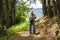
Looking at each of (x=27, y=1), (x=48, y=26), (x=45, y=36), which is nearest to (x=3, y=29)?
(x=48, y=26)

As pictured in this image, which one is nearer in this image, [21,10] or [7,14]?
[7,14]

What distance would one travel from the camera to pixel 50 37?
1546 centimetres

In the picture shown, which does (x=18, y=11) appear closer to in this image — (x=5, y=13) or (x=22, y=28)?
(x=5, y=13)

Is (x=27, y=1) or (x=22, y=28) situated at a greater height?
(x=27, y=1)

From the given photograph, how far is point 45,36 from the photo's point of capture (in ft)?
52.0

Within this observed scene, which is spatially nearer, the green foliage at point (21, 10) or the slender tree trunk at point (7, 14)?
the slender tree trunk at point (7, 14)

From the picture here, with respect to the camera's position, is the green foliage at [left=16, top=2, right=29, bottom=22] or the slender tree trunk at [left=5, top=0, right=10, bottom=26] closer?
the slender tree trunk at [left=5, top=0, right=10, bottom=26]

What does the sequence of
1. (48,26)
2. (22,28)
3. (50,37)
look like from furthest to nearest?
(22,28), (48,26), (50,37)

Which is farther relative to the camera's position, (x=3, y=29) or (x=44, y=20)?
(x=44, y=20)

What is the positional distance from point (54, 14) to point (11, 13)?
17.3 feet

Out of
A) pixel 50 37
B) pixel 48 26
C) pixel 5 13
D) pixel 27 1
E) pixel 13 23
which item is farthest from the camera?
pixel 27 1

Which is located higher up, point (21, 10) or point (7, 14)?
point (7, 14)

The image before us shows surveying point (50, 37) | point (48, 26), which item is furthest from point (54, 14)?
point (50, 37)

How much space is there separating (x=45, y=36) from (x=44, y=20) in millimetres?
5997
